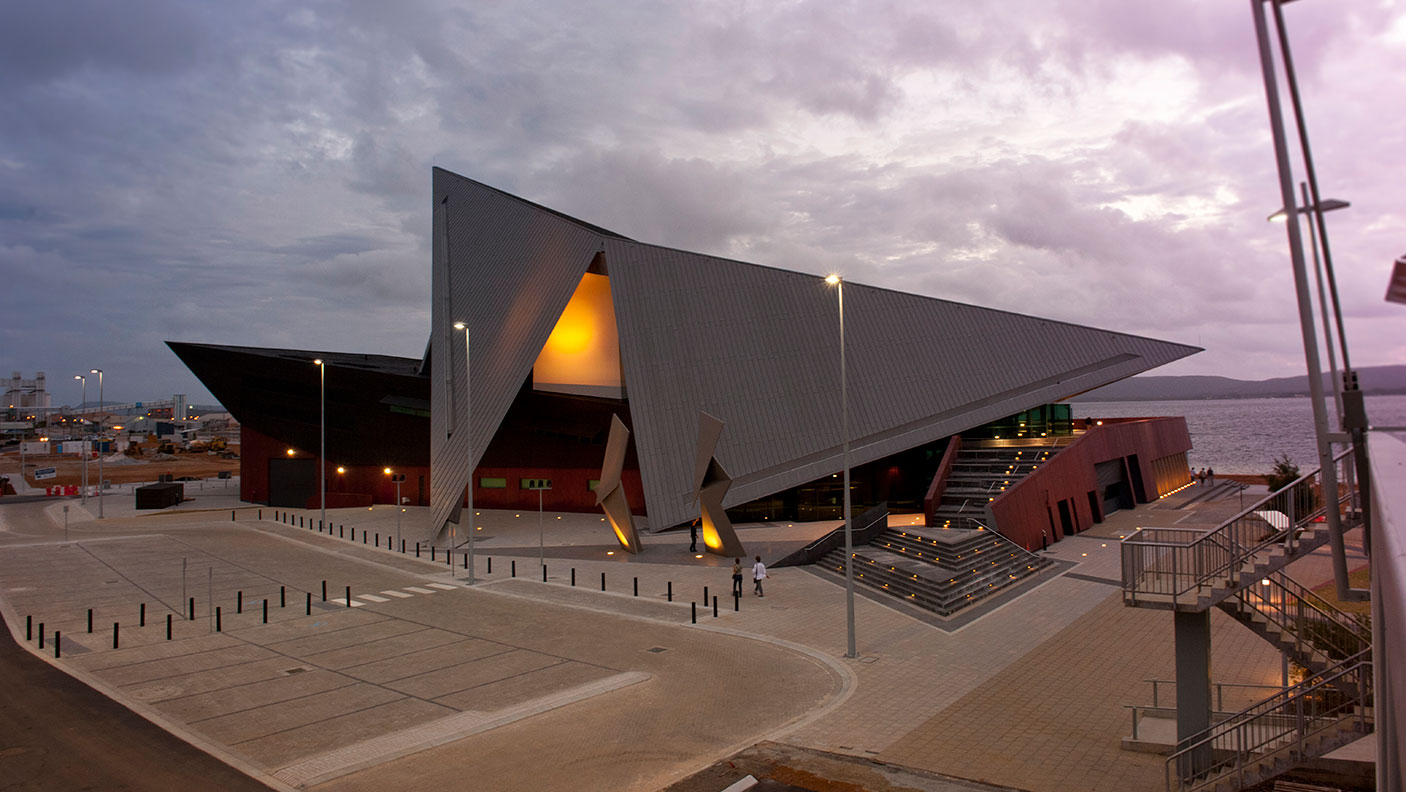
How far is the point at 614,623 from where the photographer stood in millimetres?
19578

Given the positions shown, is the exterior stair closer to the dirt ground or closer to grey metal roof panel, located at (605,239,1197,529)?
grey metal roof panel, located at (605,239,1197,529)

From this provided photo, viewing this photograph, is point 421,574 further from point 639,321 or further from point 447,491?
point 639,321

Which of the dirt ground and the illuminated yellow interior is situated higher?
the illuminated yellow interior

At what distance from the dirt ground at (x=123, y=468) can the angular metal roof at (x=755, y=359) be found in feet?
187

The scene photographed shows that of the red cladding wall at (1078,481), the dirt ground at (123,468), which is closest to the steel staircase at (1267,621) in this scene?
the red cladding wall at (1078,481)

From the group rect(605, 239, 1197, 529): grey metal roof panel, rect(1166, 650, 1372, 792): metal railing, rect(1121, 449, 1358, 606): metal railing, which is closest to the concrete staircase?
rect(605, 239, 1197, 529): grey metal roof panel

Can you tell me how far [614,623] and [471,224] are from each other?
101 feet

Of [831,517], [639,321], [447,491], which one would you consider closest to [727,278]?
[639,321]

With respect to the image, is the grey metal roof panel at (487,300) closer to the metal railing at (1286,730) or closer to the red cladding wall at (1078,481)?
the red cladding wall at (1078,481)

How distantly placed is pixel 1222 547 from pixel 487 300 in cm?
3457

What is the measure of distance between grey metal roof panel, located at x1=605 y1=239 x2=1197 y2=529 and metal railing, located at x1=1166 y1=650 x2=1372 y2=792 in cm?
1969

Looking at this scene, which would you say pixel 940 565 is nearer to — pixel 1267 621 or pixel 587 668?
pixel 587 668

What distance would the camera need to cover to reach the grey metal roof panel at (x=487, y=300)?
34.4m

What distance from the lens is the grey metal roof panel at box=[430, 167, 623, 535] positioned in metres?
34.4
